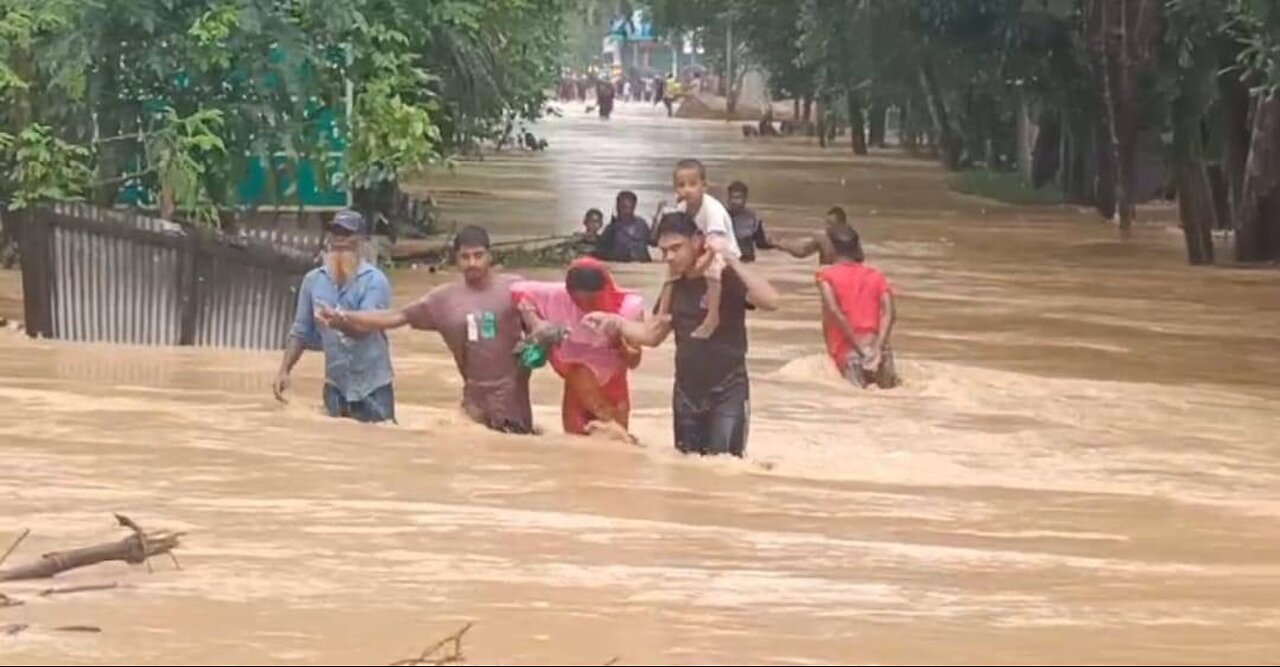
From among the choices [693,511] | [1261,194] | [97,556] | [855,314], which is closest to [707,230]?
[855,314]

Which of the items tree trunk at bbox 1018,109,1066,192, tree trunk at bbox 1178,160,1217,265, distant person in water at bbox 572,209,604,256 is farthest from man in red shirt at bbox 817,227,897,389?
tree trunk at bbox 1018,109,1066,192

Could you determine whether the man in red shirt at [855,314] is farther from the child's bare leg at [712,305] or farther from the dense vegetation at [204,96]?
the dense vegetation at [204,96]

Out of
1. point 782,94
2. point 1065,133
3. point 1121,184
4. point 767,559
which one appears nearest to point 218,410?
point 767,559

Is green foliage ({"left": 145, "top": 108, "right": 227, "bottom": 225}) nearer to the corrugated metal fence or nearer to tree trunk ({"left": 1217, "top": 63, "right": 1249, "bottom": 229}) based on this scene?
the corrugated metal fence

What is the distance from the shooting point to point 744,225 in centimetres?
2792

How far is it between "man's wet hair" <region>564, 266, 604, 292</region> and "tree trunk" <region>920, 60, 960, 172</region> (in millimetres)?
39205

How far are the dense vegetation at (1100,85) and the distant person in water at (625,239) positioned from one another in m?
6.44

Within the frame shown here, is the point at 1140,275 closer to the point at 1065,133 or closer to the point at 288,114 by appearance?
the point at 288,114

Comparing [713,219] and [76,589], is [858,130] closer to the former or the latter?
[713,219]

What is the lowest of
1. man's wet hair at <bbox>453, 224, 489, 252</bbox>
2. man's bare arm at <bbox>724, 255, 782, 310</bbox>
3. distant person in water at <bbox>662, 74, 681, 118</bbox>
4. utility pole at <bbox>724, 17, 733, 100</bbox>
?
distant person in water at <bbox>662, 74, 681, 118</bbox>

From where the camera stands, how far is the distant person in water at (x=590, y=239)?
28906 millimetres

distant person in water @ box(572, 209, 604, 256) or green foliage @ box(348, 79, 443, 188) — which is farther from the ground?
green foliage @ box(348, 79, 443, 188)

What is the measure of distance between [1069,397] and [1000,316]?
6.37 m

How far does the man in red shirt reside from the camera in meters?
16.2
